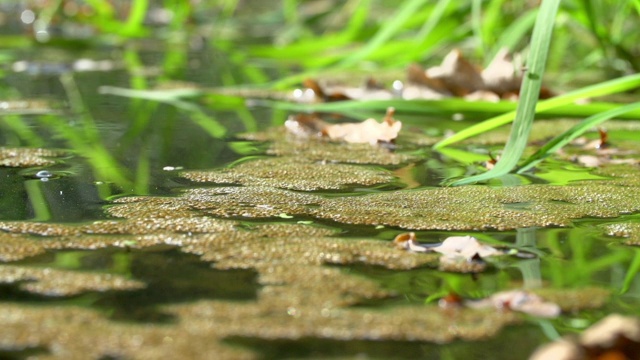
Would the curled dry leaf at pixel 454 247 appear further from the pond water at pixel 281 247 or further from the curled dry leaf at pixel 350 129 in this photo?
the curled dry leaf at pixel 350 129

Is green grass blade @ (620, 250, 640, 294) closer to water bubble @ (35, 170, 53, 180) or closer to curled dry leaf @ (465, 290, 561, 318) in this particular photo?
curled dry leaf @ (465, 290, 561, 318)

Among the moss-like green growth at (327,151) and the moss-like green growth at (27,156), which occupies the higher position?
the moss-like green growth at (27,156)

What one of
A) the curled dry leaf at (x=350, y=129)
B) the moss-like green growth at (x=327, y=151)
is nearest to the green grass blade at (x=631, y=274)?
the moss-like green growth at (x=327, y=151)

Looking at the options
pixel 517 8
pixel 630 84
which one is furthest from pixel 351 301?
pixel 517 8

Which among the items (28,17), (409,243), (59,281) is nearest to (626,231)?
(409,243)

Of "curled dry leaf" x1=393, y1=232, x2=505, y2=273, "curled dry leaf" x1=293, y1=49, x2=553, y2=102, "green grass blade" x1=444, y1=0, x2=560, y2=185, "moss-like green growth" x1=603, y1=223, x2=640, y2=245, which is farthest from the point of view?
"curled dry leaf" x1=293, y1=49, x2=553, y2=102

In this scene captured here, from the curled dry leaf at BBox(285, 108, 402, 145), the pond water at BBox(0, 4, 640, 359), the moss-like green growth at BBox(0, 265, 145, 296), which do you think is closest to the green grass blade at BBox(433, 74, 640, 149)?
the pond water at BBox(0, 4, 640, 359)
